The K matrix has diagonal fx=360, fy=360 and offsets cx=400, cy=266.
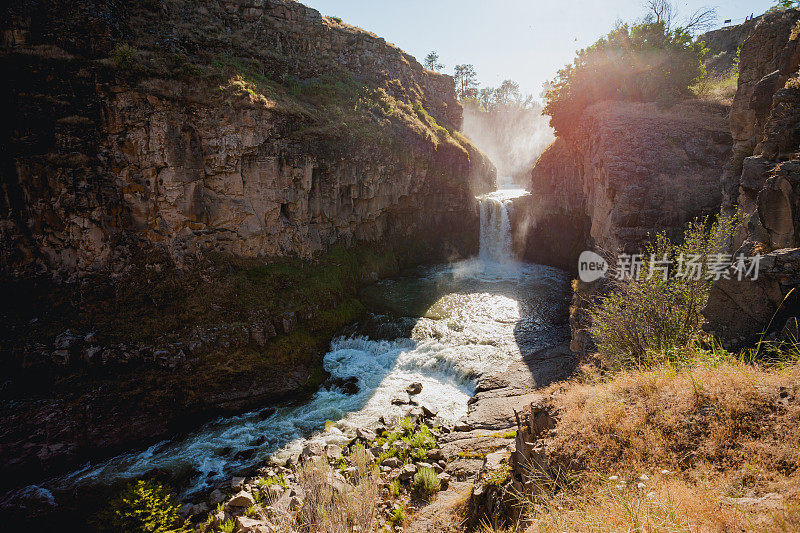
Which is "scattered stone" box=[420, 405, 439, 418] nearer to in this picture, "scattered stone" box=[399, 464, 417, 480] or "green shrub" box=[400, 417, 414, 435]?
"green shrub" box=[400, 417, 414, 435]

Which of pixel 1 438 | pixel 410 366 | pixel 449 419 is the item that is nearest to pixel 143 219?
pixel 1 438

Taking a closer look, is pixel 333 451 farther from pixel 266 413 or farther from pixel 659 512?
pixel 659 512

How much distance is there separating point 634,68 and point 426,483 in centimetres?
2890

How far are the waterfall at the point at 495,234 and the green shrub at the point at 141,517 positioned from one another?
1040 inches

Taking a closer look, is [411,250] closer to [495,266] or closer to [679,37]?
[495,266]

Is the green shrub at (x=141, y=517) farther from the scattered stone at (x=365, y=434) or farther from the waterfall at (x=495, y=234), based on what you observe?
the waterfall at (x=495, y=234)

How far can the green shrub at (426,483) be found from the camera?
9.03 m

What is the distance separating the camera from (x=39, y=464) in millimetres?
11461

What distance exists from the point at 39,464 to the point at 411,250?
2331 cm

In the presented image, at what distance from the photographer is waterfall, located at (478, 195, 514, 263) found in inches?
1226

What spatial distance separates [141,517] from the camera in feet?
28.6

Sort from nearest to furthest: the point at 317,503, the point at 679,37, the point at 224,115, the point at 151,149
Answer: the point at 317,503
the point at 151,149
the point at 224,115
the point at 679,37

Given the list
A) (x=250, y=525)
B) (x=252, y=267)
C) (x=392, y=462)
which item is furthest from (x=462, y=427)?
(x=252, y=267)

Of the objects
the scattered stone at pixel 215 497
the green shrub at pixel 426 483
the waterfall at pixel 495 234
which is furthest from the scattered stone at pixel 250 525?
the waterfall at pixel 495 234
